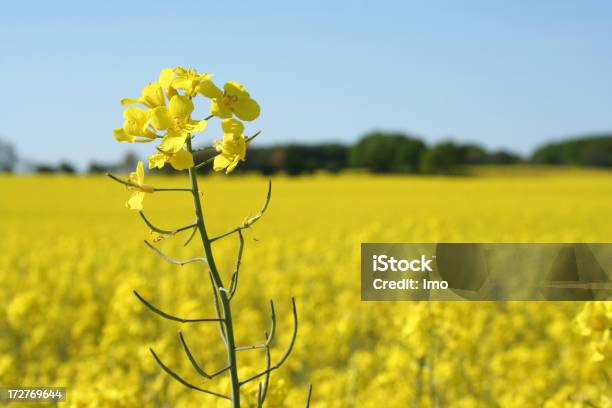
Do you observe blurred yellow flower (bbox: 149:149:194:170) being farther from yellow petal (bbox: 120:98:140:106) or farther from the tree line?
the tree line

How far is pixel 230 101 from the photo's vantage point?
1122 millimetres

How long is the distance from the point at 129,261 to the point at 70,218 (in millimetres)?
9498

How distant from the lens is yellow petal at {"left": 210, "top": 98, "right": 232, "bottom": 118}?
3.61 feet

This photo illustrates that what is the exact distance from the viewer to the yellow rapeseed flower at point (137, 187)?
1124mm

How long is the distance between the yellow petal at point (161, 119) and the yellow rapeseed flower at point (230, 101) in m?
0.07

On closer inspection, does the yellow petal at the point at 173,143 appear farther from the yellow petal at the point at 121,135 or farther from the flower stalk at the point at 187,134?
the yellow petal at the point at 121,135

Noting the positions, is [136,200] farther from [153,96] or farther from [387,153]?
[387,153]

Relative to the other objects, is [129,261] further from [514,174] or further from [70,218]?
[514,174]
